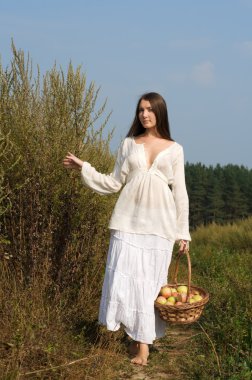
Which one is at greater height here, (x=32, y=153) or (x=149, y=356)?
(x=32, y=153)

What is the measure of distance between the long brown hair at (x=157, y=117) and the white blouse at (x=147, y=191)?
5.4 inches

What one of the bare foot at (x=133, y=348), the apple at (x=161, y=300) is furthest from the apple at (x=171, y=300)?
the bare foot at (x=133, y=348)

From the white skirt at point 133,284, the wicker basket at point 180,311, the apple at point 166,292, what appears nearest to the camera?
the wicker basket at point 180,311

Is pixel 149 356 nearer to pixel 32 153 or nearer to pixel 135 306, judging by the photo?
pixel 135 306

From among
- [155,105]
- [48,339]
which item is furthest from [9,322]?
[155,105]

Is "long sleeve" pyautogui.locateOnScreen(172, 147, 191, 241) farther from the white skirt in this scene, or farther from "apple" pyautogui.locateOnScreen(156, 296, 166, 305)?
"apple" pyautogui.locateOnScreen(156, 296, 166, 305)

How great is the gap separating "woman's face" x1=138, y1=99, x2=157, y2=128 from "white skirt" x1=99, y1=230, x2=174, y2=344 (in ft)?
3.24

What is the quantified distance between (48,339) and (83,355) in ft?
1.22

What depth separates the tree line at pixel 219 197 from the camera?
3531cm

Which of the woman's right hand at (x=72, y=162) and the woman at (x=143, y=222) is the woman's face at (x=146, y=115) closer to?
the woman at (x=143, y=222)

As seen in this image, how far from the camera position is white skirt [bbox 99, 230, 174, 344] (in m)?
4.58

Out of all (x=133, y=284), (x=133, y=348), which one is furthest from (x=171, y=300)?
(x=133, y=348)

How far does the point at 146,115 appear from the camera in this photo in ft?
15.7

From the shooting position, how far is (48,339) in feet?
14.4
